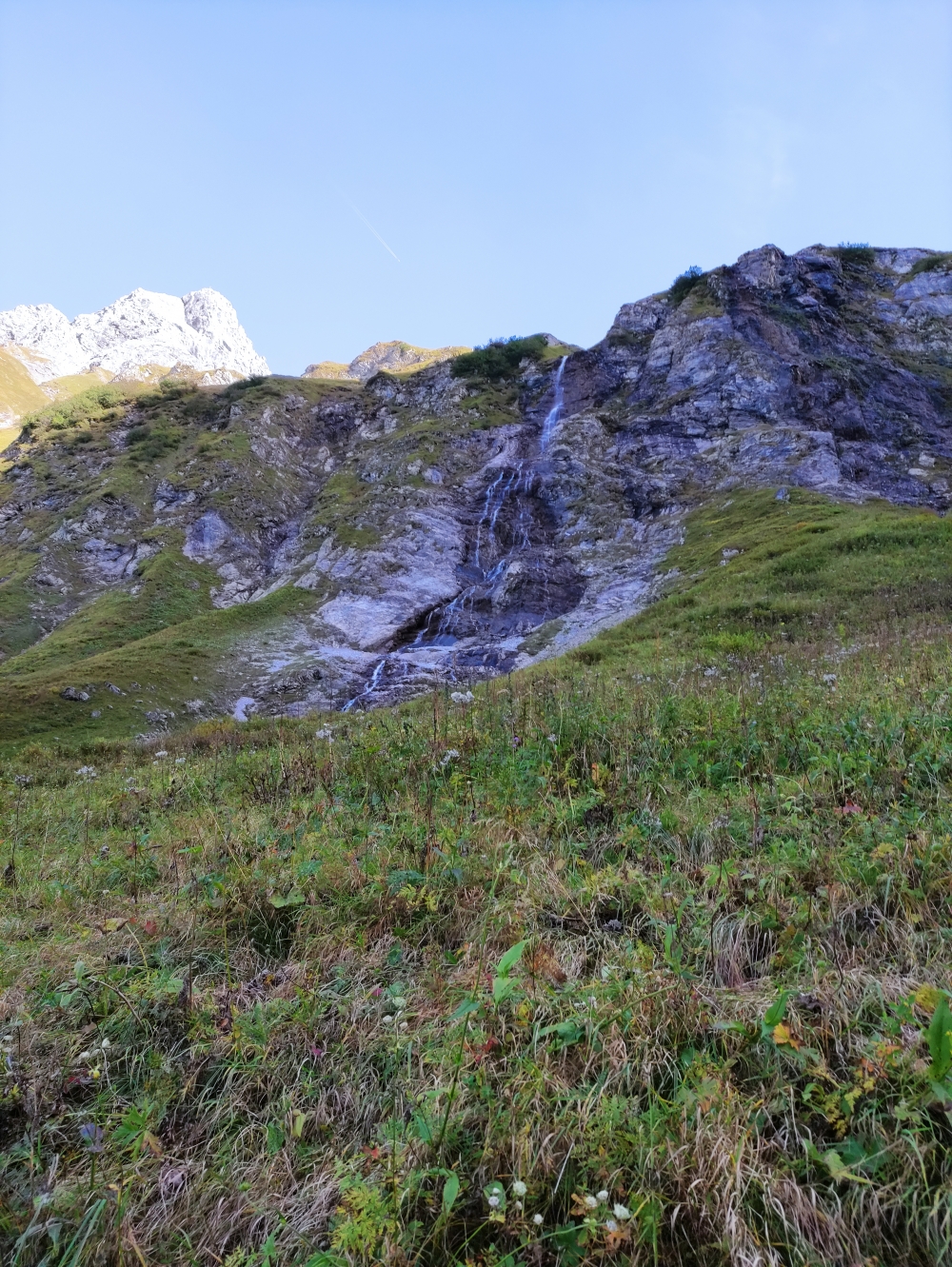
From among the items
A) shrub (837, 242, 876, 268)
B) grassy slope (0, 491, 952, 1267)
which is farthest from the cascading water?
shrub (837, 242, 876, 268)

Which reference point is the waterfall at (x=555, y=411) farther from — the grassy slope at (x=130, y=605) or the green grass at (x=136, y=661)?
the green grass at (x=136, y=661)

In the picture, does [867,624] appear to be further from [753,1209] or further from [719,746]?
[753,1209]

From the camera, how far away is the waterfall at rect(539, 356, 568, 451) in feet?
197

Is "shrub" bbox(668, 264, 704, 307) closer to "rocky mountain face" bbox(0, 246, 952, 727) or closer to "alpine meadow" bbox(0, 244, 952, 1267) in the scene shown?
"rocky mountain face" bbox(0, 246, 952, 727)

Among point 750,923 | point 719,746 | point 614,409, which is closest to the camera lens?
point 750,923

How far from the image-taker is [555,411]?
65062mm

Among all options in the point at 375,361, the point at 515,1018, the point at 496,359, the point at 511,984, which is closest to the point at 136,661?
the point at 515,1018

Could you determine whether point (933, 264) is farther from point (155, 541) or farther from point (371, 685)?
point (155, 541)

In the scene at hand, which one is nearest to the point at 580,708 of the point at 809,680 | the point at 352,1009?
the point at 809,680

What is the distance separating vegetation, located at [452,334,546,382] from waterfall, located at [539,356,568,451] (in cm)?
632

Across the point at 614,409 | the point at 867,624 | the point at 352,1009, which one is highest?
the point at 614,409

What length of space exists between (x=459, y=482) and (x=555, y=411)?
17.2 metres

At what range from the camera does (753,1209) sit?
2.05 metres

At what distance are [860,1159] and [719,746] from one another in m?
4.74
